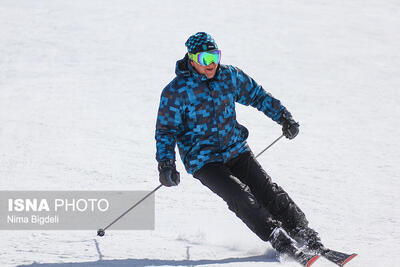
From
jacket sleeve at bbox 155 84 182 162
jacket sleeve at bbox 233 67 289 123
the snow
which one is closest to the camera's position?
jacket sleeve at bbox 155 84 182 162

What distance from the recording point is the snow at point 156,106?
16.1 ft

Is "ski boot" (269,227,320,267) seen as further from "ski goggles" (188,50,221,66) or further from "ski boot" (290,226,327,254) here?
"ski goggles" (188,50,221,66)

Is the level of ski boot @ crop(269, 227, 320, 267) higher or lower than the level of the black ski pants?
lower

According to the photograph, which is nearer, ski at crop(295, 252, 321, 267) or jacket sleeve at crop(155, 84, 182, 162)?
ski at crop(295, 252, 321, 267)

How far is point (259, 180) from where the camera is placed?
15.1ft

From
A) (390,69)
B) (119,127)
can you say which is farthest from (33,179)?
(390,69)

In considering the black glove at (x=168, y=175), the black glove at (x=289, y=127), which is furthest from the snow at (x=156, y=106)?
the black glove at (x=289, y=127)

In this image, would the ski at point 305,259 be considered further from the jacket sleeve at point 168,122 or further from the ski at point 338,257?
the jacket sleeve at point 168,122

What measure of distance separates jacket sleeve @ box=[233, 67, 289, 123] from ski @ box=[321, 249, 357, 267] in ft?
4.06

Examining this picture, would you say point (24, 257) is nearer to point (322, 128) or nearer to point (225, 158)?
point (225, 158)

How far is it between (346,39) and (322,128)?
238 inches

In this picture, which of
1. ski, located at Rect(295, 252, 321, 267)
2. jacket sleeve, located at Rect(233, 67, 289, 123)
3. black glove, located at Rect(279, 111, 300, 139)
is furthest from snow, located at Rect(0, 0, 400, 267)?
jacket sleeve, located at Rect(233, 67, 289, 123)

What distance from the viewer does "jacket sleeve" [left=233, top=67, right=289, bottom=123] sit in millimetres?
4703

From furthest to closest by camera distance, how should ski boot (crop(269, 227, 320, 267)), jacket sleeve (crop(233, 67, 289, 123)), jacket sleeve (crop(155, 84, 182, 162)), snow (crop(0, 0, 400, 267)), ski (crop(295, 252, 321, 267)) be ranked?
1. snow (crop(0, 0, 400, 267))
2. jacket sleeve (crop(233, 67, 289, 123))
3. jacket sleeve (crop(155, 84, 182, 162))
4. ski boot (crop(269, 227, 320, 267))
5. ski (crop(295, 252, 321, 267))
